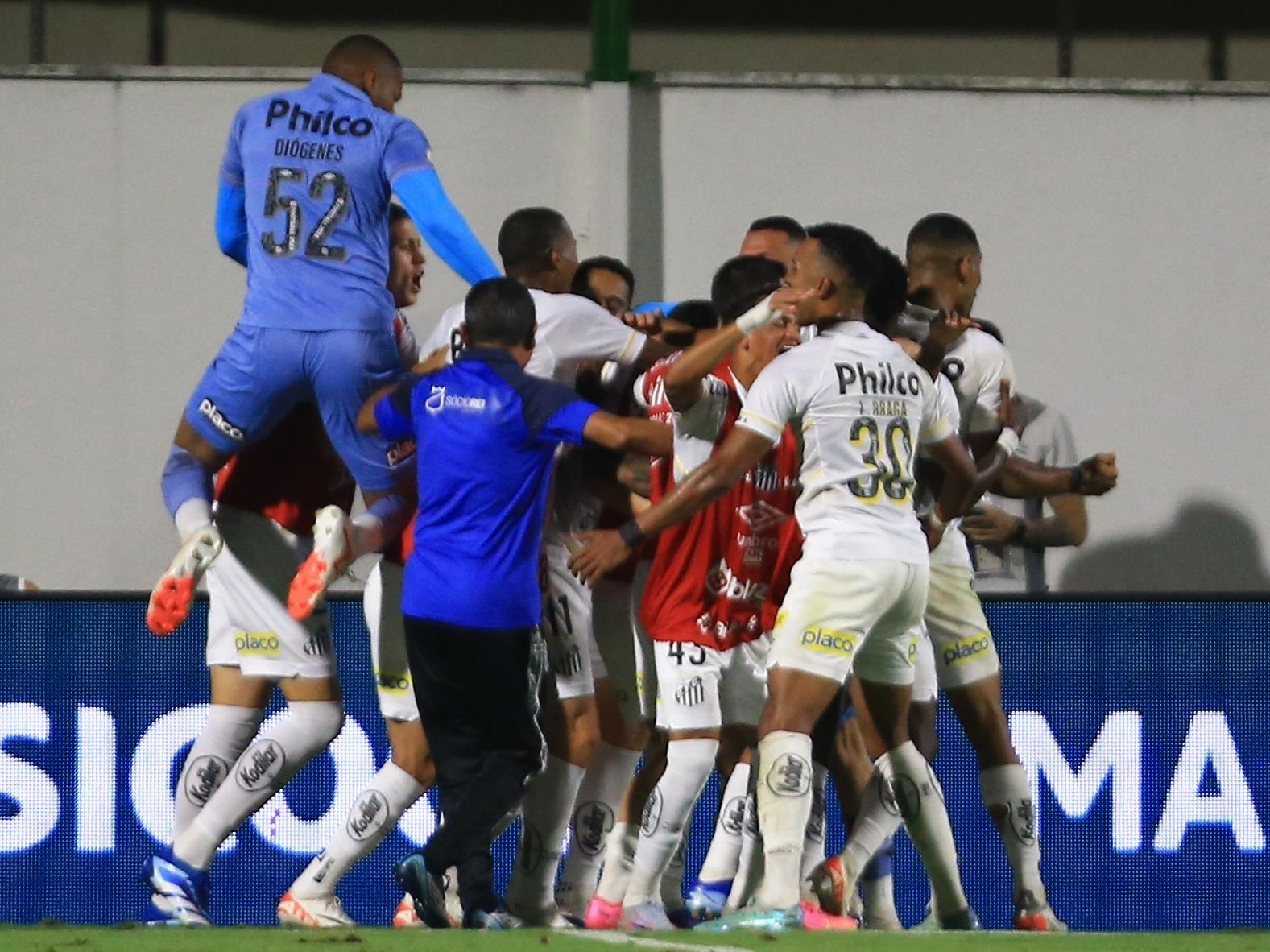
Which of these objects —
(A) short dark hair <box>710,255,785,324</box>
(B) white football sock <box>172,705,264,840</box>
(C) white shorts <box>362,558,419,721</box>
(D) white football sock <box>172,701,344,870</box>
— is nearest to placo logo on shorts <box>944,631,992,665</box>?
(A) short dark hair <box>710,255,785,324</box>

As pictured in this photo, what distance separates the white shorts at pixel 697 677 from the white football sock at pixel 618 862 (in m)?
0.62

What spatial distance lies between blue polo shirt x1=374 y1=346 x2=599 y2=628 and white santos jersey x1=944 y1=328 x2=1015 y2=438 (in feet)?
5.59

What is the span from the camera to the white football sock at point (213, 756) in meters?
7.60

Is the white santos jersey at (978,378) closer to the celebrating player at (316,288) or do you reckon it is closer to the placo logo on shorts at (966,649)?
the placo logo on shorts at (966,649)

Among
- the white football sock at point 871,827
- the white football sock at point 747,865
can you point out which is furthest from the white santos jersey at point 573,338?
the white football sock at point 871,827

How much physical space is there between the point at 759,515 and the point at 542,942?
1880mm

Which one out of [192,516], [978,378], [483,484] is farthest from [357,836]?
[978,378]

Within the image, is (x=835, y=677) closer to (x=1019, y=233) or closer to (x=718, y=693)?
(x=718, y=693)

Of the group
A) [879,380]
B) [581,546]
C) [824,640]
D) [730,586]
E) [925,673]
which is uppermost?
[879,380]

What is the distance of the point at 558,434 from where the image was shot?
22.1ft

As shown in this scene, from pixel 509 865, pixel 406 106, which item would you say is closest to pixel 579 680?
pixel 509 865

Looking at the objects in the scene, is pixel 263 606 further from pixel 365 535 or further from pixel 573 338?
pixel 573 338

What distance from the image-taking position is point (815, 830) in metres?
7.87

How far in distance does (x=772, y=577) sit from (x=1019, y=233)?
4.54 metres
